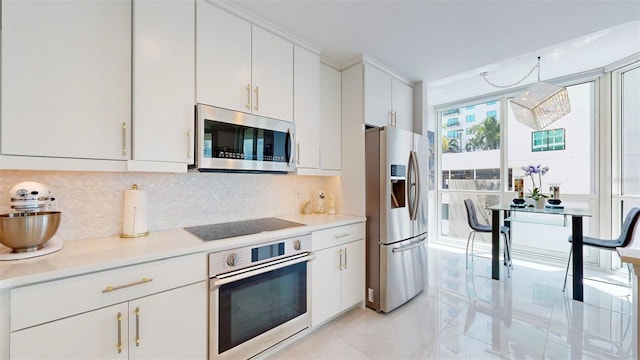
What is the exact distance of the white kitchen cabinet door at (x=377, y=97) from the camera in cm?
255

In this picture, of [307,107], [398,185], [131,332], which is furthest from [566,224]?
[131,332]

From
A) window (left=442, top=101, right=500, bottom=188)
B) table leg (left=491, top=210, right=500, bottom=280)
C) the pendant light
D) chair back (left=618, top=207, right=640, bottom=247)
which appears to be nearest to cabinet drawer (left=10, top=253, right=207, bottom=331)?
table leg (left=491, top=210, right=500, bottom=280)

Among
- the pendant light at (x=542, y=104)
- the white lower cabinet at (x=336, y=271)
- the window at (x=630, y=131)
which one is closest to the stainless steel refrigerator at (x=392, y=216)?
the white lower cabinet at (x=336, y=271)

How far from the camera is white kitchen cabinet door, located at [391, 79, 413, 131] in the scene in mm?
2924

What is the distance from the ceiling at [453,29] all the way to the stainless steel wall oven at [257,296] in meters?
1.69

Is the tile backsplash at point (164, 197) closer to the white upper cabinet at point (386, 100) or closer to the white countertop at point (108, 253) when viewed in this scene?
the white countertop at point (108, 253)

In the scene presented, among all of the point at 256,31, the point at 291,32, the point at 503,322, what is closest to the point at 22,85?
the point at 256,31

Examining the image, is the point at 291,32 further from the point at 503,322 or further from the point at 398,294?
the point at 503,322

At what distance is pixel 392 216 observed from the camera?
242 cm

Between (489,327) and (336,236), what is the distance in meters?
1.54

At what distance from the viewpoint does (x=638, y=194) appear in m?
2.97

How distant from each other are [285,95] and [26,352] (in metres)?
2.01

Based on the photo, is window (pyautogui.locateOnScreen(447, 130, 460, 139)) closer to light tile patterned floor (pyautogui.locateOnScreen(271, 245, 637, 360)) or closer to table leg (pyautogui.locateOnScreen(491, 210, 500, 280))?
table leg (pyautogui.locateOnScreen(491, 210, 500, 280))

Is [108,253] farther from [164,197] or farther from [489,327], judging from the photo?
[489,327]
